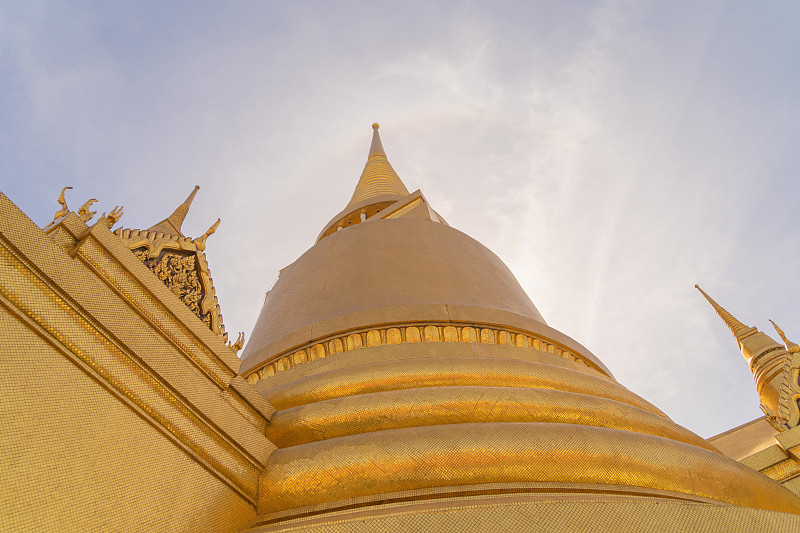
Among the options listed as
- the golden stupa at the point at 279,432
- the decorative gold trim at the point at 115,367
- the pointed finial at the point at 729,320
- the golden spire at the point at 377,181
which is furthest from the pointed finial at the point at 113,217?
the pointed finial at the point at 729,320

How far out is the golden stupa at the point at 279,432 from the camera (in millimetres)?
2316

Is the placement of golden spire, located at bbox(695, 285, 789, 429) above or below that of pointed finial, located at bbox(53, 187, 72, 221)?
above

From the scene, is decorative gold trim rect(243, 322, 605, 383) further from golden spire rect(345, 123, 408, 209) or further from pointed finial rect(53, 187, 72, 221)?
golden spire rect(345, 123, 408, 209)

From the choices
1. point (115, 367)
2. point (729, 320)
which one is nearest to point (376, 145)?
point (729, 320)

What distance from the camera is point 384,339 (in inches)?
191

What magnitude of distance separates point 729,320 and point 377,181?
737 cm

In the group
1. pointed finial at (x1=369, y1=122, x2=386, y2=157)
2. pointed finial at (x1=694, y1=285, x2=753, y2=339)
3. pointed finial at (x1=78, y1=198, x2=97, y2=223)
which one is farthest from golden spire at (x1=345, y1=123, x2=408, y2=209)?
pointed finial at (x1=78, y1=198, x2=97, y2=223)

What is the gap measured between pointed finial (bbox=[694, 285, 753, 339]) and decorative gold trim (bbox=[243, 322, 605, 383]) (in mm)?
6974

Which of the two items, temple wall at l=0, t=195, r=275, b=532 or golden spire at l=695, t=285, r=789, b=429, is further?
golden spire at l=695, t=285, r=789, b=429

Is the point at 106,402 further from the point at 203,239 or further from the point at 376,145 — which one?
the point at 376,145

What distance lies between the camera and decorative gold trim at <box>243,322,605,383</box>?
16.0 feet

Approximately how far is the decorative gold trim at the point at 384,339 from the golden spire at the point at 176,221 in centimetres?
137

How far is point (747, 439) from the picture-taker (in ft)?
30.2

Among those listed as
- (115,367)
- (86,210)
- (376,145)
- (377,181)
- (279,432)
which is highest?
(376,145)
